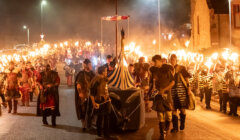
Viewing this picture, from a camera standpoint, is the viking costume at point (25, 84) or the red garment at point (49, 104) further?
the viking costume at point (25, 84)

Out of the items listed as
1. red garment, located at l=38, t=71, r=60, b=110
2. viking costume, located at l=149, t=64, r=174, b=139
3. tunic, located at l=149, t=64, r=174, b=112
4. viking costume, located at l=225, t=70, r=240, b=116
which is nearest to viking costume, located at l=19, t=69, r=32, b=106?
red garment, located at l=38, t=71, r=60, b=110

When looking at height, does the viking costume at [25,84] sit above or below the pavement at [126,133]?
above

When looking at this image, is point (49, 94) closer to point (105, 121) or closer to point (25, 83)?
point (105, 121)

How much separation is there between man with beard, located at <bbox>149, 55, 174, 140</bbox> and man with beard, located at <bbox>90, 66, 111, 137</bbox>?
119 centimetres

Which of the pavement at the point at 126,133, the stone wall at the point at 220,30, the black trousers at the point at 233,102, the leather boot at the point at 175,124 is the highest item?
the stone wall at the point at 220,30

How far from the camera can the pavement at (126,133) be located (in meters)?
8.66

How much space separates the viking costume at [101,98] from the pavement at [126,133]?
509 mm

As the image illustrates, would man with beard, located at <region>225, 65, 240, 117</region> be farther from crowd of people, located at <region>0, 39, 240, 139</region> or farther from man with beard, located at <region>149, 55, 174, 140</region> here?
man with beard, located at <region>149, 55, 174, 140</region>

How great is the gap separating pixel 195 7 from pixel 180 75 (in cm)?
2737

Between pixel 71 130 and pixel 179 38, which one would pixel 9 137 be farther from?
pixel 179 38

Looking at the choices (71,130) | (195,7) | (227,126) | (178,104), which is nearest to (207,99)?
A: (227,126)

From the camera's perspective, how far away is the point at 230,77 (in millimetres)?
12047

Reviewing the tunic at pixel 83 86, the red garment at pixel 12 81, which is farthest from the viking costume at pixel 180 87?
the red garment at pixel 12 81

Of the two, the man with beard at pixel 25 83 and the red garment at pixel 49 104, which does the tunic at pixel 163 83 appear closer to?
the red garment at pixel 49 104
